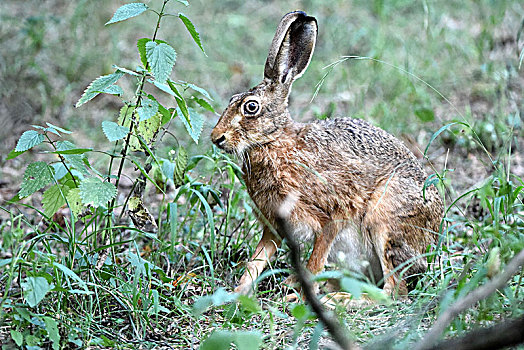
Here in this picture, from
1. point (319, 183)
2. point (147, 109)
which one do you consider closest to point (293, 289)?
point (319, 183)

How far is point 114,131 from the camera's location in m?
3.52

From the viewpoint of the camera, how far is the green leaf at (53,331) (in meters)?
3.07

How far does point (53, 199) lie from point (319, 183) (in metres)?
1.68

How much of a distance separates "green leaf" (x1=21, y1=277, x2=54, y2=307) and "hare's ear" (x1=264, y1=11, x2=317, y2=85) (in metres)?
2.18

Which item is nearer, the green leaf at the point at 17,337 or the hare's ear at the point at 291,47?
the green leaf at the point at 17,337

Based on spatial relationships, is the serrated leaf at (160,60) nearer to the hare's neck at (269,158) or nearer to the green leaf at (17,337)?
the hare's neck at (269,158)

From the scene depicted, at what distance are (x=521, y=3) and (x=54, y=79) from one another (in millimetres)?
5524

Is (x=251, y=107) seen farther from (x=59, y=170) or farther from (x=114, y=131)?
(x=59, y=170)

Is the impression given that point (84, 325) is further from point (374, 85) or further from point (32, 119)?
point (374, 85)

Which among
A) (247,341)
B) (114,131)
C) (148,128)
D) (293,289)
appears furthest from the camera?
(293,289)

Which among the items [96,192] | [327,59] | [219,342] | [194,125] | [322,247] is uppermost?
[327,59]

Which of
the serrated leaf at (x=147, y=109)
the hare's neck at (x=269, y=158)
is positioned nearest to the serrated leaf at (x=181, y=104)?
the serrated leaf at (x=147, y=109)

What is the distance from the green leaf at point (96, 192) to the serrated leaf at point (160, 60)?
2.04 feet

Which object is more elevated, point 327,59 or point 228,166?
point 327,59
